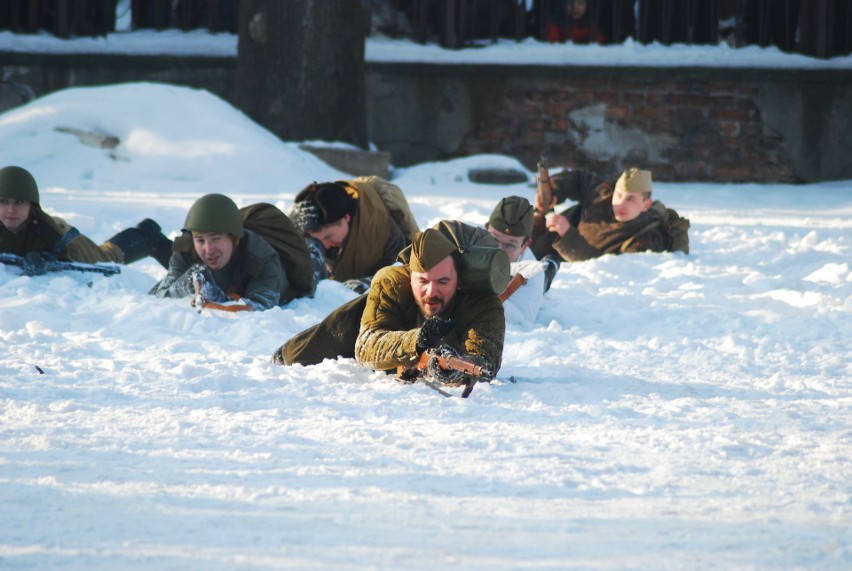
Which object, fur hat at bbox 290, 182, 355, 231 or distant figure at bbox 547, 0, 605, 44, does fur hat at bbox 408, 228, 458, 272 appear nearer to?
fur hat at bbox 290, 182, 355, 231

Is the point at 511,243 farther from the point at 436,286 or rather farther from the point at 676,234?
the point at 676,234

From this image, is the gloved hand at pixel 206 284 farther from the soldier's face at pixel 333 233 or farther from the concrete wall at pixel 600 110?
the concrete wall at pixel 600 110

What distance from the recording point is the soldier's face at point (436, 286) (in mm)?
4301

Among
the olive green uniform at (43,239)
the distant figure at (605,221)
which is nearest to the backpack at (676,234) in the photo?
the distant figure at (605,221)

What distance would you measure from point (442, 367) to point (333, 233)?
2601 millimetres

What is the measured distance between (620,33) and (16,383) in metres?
9.24

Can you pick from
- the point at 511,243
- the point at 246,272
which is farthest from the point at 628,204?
the point at 246,272

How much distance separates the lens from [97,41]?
1234 centimetres

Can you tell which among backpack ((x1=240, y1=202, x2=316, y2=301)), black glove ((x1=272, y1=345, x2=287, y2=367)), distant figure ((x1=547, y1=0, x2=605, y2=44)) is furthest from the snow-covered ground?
distant figure ((x1=547, y1=0, x2=605, y2=44))

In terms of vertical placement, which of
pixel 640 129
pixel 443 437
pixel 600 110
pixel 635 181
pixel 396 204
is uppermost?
pixel 600 110

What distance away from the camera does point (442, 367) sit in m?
4.13

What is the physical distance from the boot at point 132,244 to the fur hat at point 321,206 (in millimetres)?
1123

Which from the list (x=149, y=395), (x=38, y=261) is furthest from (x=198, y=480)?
(x=38, y=261)

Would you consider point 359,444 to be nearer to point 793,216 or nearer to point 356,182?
point 356,182
